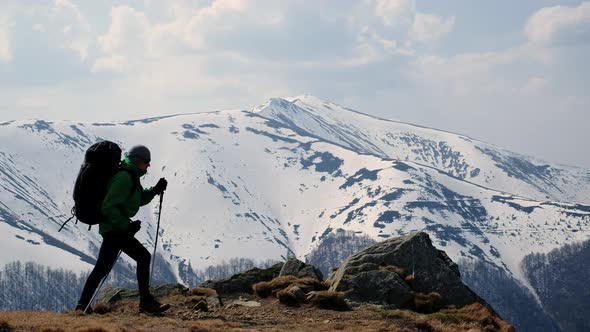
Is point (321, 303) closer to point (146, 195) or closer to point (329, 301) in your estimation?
point (329, 301)

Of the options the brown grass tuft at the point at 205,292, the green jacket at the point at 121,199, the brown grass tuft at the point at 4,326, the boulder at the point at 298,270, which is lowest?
the brown grass tuft at the point at 4,326

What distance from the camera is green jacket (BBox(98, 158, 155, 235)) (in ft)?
62.9

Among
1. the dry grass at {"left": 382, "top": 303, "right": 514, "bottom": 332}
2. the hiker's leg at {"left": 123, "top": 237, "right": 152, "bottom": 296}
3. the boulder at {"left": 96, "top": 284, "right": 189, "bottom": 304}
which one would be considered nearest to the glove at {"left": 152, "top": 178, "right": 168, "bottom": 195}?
the hiker's leg at {"left": 123, "top": 237, "right": 152, "bottom": 296}

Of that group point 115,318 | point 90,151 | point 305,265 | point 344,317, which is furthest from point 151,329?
point 305,265

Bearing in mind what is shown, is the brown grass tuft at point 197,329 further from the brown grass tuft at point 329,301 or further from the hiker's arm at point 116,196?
the brown grass tuft at point 329,301

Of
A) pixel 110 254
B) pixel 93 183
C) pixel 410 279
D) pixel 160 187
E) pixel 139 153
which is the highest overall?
pixel 139 153

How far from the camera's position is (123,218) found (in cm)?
1950

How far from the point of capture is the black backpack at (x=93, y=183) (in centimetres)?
1931

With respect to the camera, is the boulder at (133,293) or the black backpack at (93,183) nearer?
the black backpack at (93,183)

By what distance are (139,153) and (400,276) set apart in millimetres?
13791

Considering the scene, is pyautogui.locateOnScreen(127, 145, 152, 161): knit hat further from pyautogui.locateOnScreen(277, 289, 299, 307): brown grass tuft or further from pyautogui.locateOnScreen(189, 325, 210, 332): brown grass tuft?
pyautogui.locateOnScreen(277, 289, 299, 307): brown grass tuft

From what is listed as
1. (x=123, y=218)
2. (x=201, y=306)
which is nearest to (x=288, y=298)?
(x=201, y=306)

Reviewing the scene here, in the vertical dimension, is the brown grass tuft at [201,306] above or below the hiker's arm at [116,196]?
below

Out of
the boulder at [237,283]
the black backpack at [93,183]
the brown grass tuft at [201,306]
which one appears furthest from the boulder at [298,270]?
the black backpack at [93,183]
